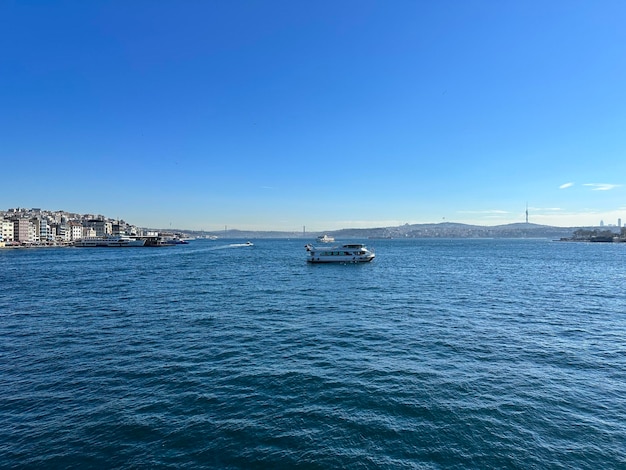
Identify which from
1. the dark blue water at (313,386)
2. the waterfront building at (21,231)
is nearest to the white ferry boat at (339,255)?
the dark blue water at (313,386)

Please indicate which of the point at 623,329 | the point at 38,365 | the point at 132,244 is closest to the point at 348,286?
the point at 623,329

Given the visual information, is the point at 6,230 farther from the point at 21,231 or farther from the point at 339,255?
the point at 339,255

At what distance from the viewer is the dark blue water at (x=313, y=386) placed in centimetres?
1036

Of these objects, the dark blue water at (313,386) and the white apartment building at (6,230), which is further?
the white apartment building at (6,230)

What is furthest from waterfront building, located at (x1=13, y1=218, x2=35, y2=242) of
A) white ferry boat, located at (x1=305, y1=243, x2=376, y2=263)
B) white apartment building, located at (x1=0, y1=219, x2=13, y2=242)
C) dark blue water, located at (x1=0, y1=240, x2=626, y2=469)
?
dark blue water, located at (x1=0, y1=240, x2=626, y2=469)

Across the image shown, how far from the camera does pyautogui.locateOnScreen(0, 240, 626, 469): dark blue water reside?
10.4 m

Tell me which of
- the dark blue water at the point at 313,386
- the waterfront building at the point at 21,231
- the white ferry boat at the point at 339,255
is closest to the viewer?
the dark blue water at the point at 313,386

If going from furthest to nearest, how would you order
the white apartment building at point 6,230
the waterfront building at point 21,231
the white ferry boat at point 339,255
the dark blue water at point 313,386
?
1. the waterfront building at point 21,231
2. the white apartment building at point 6,230
3. the white ferry boat at point 339,255
4. the dark blue water at point 313,386

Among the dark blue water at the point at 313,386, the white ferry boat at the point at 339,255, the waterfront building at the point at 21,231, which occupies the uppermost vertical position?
the waterfront building at the point at 21,231

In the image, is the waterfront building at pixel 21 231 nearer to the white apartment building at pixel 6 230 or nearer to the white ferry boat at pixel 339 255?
the white apartment building at pixel 6 230

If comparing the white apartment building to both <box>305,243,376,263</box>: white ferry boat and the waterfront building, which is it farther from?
<box>305,243,376,263</box>: white ferry boat

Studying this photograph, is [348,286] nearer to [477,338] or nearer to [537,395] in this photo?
[477,338]

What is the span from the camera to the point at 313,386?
1468cm

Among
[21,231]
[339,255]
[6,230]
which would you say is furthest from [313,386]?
[21,231]
